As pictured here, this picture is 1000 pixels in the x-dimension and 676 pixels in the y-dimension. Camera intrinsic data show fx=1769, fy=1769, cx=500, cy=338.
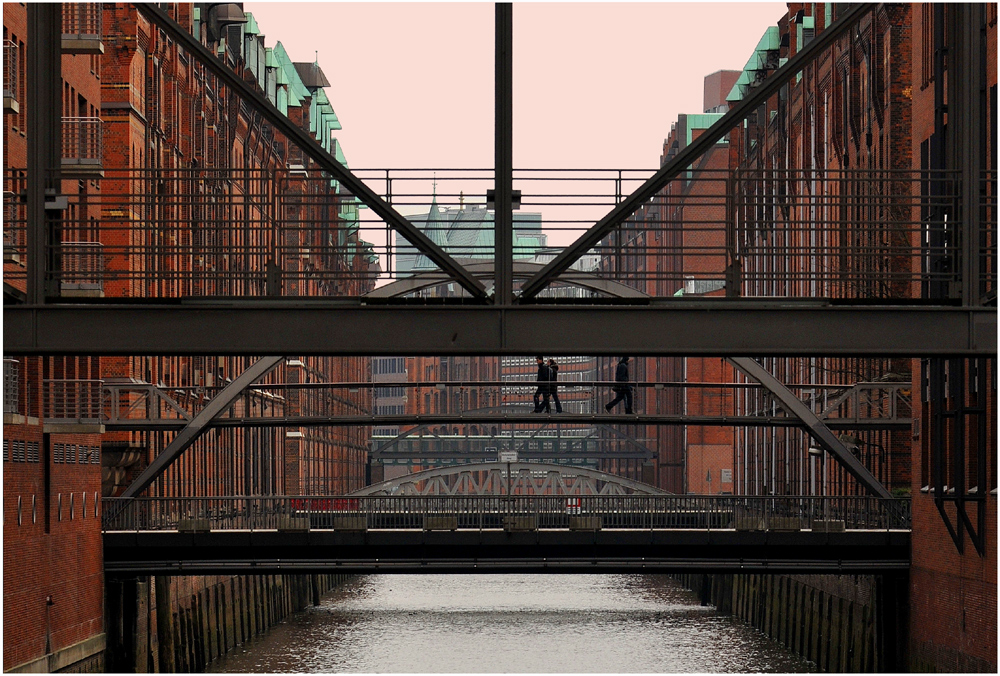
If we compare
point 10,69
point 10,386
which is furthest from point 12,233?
point 10,69

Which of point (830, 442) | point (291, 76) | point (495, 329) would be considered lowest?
point (830, 442)

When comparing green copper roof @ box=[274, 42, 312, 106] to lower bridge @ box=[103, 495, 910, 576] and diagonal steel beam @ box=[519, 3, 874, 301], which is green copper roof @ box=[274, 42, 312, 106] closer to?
lower bridge @ box=[103, 495, 910, 576]

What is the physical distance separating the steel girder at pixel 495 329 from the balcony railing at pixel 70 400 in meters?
15.1

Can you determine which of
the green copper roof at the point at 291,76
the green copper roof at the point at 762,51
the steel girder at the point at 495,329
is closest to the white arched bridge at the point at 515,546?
the steel girder at the point at 495,329

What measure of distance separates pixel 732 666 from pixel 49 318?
25556mm

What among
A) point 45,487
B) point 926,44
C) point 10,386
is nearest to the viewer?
point 10,386

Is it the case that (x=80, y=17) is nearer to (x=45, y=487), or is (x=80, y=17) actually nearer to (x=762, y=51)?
(x=45, y=487)

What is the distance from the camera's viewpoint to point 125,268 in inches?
1315

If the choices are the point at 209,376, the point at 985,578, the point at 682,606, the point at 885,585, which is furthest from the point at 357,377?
the point at 985,578

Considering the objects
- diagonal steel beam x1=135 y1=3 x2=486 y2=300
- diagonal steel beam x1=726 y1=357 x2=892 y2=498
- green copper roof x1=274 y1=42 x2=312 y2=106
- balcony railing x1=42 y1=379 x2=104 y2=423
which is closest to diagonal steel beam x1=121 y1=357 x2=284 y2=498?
balcony railing x1=42 y1=379 x2=104 y2=423

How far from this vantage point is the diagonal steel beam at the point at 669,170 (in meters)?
11.4

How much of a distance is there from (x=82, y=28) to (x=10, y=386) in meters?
6.86

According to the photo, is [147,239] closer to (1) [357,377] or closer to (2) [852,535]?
(2) [852,535]

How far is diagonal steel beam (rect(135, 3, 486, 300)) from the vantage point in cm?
1151
